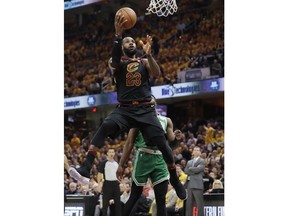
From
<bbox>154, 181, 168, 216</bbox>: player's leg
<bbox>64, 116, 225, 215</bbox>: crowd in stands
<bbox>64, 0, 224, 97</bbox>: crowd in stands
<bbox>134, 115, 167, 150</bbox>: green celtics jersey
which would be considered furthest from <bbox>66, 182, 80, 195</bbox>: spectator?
<bbox>64, 0, 224, 97</bbox>: crowd in stands

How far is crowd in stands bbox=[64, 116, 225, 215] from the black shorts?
4.60 m

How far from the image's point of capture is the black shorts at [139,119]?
316 inches

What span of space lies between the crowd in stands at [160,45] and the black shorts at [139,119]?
44.8 feet

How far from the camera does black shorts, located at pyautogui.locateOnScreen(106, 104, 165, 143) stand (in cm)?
802

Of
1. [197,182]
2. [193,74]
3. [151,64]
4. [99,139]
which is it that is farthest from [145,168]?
[193,74]

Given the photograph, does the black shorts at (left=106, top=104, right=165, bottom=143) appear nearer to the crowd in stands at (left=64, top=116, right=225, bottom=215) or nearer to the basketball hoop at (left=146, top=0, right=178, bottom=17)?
the basketball hoop at (left=146, top=0, right=178, bottom=17)

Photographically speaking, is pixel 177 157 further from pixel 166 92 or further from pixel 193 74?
pixel 166 92

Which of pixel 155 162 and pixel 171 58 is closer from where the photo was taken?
pixel 155 162

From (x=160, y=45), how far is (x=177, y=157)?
28.2 ft

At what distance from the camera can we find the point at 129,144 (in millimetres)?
8617

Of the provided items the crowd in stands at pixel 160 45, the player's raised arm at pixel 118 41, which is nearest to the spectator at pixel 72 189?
the crowd in stands at pixel 160 45
